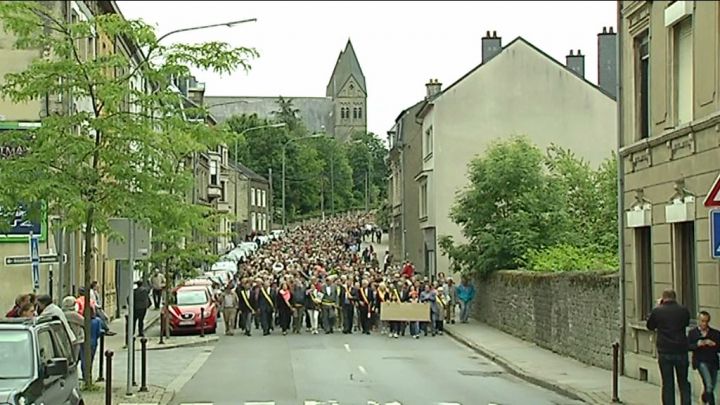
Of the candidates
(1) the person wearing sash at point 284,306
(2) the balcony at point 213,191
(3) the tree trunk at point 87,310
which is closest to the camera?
(3) the tree trunk at point 87,310

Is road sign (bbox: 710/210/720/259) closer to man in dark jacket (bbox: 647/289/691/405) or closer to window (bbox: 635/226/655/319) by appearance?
man in dark jacket (bbox: 647/289/691/405)

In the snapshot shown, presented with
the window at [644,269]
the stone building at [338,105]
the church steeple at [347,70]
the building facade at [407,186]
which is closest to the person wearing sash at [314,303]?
the window at [644,269]

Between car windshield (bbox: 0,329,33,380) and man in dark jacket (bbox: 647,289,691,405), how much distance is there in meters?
7.87

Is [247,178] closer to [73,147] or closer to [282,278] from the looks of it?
[282,278]

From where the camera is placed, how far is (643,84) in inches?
836

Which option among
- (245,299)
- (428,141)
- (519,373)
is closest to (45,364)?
(519,373)

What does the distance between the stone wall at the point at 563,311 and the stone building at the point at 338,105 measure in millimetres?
139476

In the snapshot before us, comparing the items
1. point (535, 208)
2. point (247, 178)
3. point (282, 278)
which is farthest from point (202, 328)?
point (247, 178)

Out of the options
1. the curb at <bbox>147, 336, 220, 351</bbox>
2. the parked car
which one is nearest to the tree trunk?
the parked car

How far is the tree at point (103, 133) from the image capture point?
56.5 ft

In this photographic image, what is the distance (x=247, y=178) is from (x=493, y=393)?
289 feet

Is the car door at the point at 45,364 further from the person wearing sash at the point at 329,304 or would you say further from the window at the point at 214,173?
the window at the point at 214,173

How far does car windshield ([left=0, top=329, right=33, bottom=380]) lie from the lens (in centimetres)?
1152

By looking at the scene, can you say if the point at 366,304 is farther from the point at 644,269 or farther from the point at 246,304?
the point at 644,269
